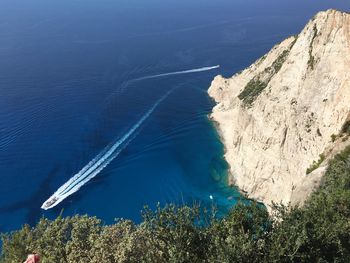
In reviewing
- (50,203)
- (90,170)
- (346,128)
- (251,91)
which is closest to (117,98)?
(90,170)

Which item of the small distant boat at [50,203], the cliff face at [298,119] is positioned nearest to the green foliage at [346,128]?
the cliff face at [298,119]

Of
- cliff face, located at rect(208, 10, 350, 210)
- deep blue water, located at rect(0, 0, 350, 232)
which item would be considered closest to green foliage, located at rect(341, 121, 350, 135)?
cliff face, located at rect(208, 10, 350, 210)

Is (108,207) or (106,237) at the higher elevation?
(106,237)

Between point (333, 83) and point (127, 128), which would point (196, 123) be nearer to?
point (127, 128)

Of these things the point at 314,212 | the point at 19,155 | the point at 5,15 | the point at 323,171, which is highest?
the point at 5,15

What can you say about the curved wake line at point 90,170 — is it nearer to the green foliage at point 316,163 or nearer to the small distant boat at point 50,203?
the small distant boat at point 50,203

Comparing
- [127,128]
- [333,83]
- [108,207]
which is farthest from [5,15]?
[333,83]
